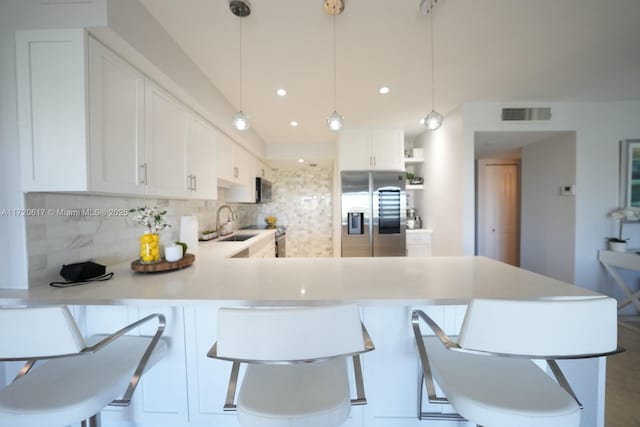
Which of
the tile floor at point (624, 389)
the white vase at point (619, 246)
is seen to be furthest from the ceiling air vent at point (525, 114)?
the tile floor at point (624, 389)

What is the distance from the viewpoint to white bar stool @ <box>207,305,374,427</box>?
2.26 ft

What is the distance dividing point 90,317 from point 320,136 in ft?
11.9

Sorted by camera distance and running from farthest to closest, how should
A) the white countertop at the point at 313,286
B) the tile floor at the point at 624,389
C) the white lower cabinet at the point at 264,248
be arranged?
the white lower cabinet at the point at 264,248 < the tile floor at the point at 624,389 < the white countertop at the point at 313,286

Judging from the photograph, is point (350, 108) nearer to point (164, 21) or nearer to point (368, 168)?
point (368, 168)

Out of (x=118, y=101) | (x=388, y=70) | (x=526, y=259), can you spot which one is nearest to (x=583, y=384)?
(x=388, y=70)

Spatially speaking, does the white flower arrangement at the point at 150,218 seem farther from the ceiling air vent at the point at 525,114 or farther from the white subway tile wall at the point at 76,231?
the ceiling air vent at the point at 525,114

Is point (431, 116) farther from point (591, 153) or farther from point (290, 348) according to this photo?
point (591, 153)

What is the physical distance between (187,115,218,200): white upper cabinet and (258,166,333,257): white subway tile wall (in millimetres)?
2851

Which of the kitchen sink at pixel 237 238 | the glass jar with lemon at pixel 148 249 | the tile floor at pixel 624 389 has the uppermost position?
the glass jar with lemon at pixel 148 249

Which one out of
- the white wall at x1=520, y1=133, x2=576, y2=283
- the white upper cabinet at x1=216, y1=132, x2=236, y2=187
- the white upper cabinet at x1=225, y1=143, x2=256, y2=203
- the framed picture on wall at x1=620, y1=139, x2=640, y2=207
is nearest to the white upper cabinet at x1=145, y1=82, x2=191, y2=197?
the white upper cabinet at x1=216, y1=132, x2=236, y2=187

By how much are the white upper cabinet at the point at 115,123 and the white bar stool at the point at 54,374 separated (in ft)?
2.19

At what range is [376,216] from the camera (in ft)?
11.6

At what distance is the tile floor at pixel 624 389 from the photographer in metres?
1.50

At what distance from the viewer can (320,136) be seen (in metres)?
4.11
